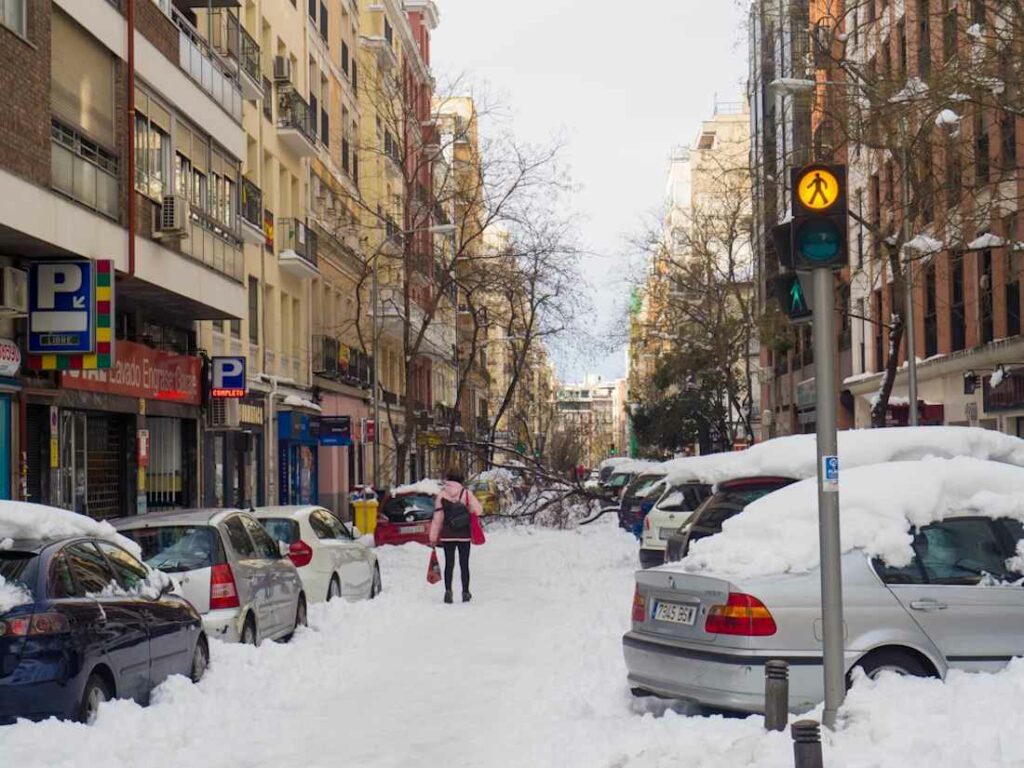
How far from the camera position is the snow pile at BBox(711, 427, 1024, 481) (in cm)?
1411

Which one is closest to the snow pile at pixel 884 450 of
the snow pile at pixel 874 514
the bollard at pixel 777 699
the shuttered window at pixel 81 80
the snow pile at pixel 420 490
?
the snow pile at pixel 874 514

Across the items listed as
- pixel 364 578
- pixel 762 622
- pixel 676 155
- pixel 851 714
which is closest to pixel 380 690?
pixel 762 622

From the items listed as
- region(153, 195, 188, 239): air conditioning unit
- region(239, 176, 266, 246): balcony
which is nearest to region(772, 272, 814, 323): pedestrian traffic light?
region(153, 195, 188, 239): air conditioning unit

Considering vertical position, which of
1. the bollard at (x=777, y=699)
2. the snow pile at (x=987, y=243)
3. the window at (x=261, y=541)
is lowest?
the bollard at (x=777, y=699)

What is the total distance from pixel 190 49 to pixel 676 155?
104 meters

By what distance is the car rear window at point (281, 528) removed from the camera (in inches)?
677

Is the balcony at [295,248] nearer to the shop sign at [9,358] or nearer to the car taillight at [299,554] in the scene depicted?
the shop sign at [9,358]

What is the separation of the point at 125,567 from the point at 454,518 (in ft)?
29.9

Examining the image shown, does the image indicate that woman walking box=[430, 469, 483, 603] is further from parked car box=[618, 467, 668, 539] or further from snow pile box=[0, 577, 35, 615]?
snow pile box=[0, 577, 35, 615]

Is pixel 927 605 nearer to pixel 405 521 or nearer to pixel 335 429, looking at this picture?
pixel 405 521

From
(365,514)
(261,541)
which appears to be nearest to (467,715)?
(261,541)

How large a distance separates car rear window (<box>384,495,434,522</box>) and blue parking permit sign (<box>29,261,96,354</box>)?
1092 cm

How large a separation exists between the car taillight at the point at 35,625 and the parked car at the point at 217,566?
12.6 feet

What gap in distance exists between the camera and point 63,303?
19.6 meters
